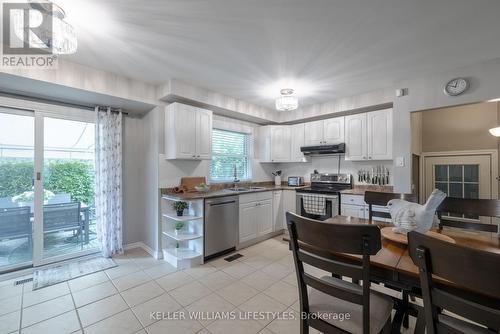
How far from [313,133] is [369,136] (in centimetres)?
100

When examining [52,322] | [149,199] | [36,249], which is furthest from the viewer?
[149,199]

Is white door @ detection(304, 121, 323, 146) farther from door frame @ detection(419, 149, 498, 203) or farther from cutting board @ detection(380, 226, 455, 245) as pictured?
cutting board @ detection(380, 226, 455, 245)

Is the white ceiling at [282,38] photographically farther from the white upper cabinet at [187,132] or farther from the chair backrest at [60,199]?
the chair backrest at [60,199]

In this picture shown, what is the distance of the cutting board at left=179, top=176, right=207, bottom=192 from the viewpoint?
3482 millimetres

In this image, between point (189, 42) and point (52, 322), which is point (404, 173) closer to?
point (189, 42)

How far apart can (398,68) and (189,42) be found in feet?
7.92

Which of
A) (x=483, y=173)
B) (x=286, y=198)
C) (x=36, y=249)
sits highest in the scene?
(x=483, y=173)

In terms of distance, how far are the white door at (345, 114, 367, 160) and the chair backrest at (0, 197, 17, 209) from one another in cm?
472

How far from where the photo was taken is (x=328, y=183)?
434 centimetres

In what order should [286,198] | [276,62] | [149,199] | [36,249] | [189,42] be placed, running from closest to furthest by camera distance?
[189,42] < [276,62] < [36,249] < [149,199] < [286,198]

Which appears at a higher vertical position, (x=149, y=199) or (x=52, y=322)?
(x=149, y=199)

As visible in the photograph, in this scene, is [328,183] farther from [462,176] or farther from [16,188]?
[16,188]

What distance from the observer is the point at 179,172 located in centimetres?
348

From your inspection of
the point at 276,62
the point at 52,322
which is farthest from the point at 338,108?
the point at 52,322
